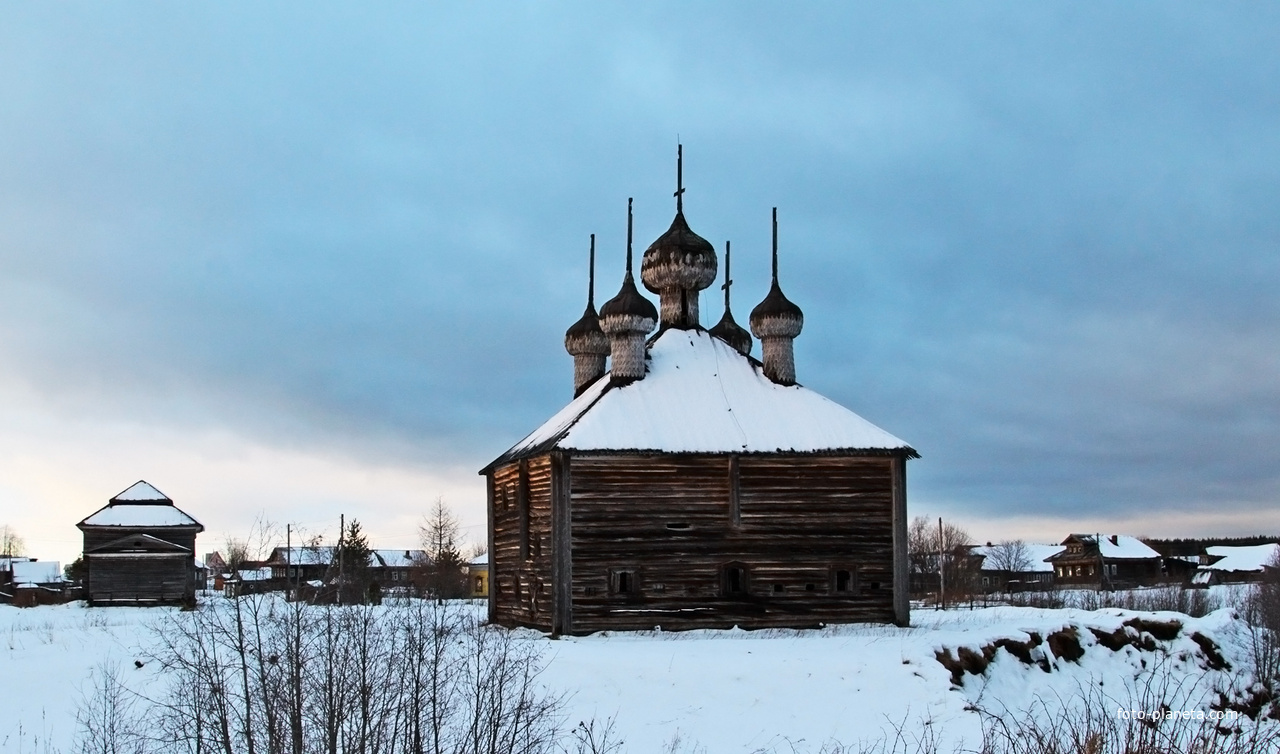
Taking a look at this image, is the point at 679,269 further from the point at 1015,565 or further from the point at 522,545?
the point at 1015,565

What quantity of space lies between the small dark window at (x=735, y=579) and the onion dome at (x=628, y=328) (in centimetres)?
499

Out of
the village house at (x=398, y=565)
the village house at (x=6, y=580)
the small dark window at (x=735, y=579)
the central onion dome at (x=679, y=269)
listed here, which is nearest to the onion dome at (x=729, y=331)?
the central onion dome at (x=679, y=269)

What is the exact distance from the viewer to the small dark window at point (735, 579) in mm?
24219

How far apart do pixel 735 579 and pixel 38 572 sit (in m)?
70.9

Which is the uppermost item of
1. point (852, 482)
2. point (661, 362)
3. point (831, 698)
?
point (661, 362)

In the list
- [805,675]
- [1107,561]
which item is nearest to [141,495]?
[805,675]

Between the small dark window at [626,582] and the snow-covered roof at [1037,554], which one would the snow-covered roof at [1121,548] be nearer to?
the snow-covered roof at [1037,554]

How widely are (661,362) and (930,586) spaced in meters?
49.8

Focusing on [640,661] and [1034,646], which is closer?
[640,661]

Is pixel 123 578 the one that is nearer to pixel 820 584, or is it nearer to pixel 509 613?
pixel 509 613

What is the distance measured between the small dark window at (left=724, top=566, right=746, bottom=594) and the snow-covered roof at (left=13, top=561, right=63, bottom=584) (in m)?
66.6

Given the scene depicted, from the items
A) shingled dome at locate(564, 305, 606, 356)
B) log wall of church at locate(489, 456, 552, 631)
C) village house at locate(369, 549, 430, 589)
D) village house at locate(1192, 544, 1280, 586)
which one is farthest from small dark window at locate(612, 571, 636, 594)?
village house at locate(1192, 544, 1280, 586)

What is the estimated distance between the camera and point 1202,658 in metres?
24.1

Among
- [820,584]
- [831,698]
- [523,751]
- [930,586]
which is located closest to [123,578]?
[820,584]
